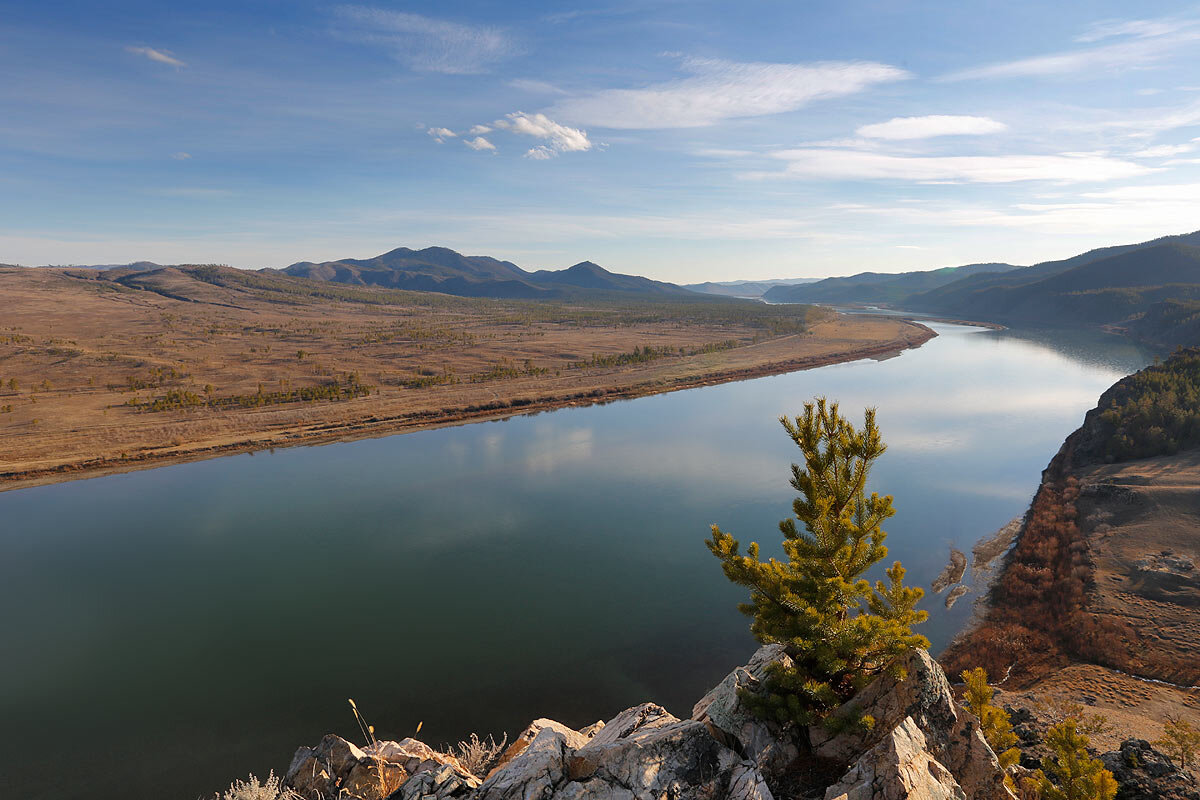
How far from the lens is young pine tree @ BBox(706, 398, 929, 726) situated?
9.65m

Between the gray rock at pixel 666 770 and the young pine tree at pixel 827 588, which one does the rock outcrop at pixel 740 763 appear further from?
the young pine tree at pixel 827 588

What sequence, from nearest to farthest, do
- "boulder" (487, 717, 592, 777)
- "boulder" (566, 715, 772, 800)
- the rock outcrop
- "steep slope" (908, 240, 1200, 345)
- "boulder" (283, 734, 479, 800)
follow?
the rock outcrop, "boulder" (566, 715, 772, 800), "boulder" (283, 734, 479, 800), "boulder" (487, 717, 592, 777), "steep slope" (908, 240, 1200, 345)

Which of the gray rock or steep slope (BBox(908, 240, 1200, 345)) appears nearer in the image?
the gray rock

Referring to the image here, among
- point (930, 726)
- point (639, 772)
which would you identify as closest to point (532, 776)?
point (639, 772)

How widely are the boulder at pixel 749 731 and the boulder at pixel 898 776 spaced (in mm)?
1560

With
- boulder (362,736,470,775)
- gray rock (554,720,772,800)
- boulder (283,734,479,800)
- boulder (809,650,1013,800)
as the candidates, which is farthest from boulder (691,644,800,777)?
boulder (362,736,470,775)

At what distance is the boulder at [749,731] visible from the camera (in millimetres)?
9664

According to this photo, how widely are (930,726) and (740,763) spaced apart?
3408 mm

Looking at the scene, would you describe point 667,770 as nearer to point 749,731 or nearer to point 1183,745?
point 749,731

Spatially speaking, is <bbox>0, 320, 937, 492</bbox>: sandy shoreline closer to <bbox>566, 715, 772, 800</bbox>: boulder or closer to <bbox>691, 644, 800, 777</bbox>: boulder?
<bbox>566, 715, 772, 800</bbox>: boulder

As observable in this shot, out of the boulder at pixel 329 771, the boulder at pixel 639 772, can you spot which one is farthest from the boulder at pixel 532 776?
the boulder at pixel 329 771

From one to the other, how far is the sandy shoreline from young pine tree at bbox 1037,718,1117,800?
182 feet

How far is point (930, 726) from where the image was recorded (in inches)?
362

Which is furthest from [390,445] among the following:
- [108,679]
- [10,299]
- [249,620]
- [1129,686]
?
[10,299]
